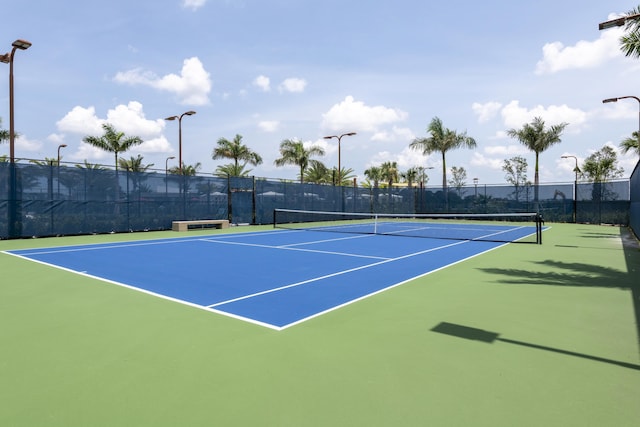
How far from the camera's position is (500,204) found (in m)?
28.7

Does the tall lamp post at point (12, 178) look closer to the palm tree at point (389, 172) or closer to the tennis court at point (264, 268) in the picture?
the tennis court at point (264, 268)

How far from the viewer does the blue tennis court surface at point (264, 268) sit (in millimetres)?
5691

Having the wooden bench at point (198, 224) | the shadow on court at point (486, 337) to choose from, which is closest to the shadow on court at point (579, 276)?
the shadow on court at point (486, 337)

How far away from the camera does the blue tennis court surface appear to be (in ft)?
18.7

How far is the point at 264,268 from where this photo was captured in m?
8.52

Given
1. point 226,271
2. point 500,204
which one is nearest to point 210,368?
point 226,271

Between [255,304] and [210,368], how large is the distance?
6.78 feet

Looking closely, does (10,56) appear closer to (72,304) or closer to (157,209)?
(157,209)

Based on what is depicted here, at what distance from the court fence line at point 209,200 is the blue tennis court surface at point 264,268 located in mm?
4586

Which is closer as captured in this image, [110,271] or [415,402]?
[415,402]

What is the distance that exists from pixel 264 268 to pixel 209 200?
1364cm

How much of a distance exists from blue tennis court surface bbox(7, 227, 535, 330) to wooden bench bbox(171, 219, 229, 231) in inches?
196

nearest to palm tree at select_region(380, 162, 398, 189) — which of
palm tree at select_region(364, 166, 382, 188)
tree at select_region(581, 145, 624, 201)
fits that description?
palm tree at select_region(364, 166, 382, 188)

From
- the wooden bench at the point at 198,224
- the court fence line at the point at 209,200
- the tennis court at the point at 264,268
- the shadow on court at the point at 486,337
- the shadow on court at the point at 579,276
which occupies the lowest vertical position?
the shadow on court at the point at 579,276
